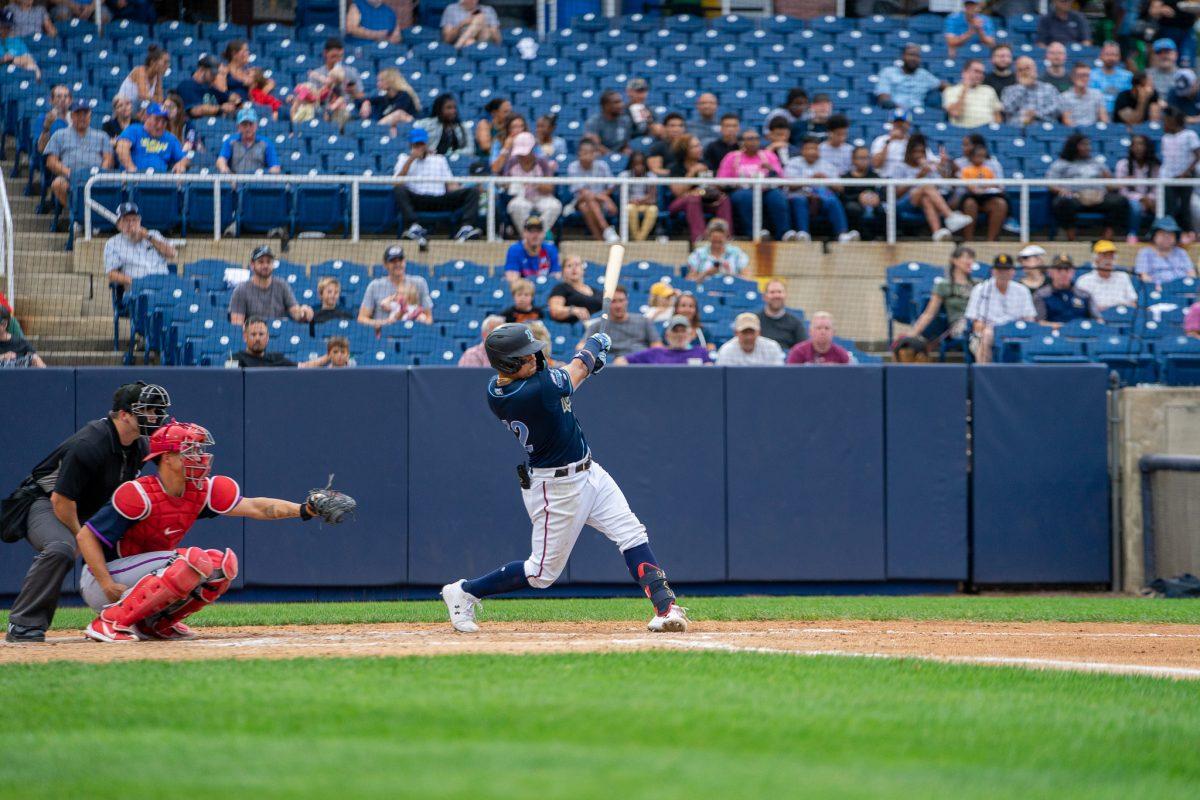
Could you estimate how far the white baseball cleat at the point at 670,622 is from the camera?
836cm

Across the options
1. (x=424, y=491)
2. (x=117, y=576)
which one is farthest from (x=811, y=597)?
(x=117, y=576)

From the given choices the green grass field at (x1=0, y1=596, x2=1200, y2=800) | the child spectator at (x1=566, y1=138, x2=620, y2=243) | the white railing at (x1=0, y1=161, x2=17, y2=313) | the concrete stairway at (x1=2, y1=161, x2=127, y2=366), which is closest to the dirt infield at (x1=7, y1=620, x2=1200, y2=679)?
the green grass field at (x1=0, y1=596, x2=1200, y2=800)

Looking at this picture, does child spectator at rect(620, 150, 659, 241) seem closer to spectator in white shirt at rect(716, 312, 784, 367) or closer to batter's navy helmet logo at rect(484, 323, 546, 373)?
spectator in white shirt at rect(716, 312, 784, 367)

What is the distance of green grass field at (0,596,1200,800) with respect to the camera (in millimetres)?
4410

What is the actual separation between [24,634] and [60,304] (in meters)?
7.46

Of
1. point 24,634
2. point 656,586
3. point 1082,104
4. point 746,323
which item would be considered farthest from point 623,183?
point 24,634

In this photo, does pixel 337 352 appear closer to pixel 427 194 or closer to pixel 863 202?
pixel 427 194

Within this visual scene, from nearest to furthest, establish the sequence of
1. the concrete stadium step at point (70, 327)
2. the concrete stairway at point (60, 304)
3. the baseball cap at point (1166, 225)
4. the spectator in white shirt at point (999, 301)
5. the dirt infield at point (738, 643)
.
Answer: the dirt infield at point (738, 643) → the spectator in white shirt at point (999, 301) → the concrete stairway at point (60, 304) → the concrete stadium step at point (70, 327) → the baseball cap at point (1166, 225)

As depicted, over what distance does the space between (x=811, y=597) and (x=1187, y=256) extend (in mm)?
6369

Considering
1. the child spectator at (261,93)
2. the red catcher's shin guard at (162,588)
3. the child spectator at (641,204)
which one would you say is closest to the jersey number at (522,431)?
the red catcher's shin guard at (162,588)

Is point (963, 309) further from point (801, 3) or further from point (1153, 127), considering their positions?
point (801, 3)

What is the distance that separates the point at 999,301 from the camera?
47.1 ft

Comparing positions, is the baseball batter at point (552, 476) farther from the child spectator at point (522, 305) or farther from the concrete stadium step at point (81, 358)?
the concrete stadium step at point (81, 358)

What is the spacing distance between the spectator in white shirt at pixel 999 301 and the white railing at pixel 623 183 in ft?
6.01
